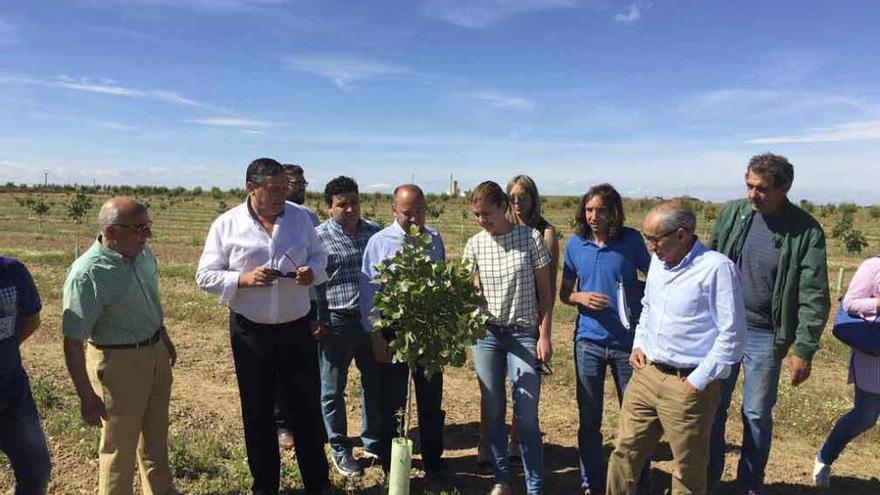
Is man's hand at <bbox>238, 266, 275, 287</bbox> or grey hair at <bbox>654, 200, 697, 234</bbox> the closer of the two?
grey hair at <bbox>654, 200, 697, 234</bbox>

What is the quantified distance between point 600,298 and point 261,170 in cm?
230

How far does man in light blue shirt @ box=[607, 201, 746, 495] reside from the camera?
313cm

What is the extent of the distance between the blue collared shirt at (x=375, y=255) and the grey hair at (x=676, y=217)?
150 cm

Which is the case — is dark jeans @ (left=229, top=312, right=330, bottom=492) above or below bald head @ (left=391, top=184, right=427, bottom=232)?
below

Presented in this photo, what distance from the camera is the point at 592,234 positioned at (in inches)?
158

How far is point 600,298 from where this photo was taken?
3.83 m

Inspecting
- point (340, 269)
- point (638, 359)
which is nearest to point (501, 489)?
point (638, 359)

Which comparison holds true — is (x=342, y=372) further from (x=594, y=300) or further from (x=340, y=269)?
(x=594, y=300)

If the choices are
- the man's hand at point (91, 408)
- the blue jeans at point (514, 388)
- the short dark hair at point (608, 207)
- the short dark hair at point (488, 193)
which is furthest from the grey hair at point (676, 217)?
the man's hand at point (91, 408)

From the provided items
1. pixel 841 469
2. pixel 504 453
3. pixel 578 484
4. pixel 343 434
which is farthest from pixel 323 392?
pixel 841 469

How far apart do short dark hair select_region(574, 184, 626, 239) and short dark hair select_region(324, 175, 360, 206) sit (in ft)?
5.74

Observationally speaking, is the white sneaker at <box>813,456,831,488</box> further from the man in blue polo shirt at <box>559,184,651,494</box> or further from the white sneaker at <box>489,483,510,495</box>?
the white sneaker at <box>489,483,510,495</box>

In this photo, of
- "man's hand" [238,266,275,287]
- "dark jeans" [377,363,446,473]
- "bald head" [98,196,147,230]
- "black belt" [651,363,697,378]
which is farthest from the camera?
"dark jeans" [377,363,446,473]

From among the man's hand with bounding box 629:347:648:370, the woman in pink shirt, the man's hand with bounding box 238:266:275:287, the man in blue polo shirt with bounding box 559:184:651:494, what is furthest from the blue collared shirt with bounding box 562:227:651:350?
the man's hand with bounding box 238:266:275:287
